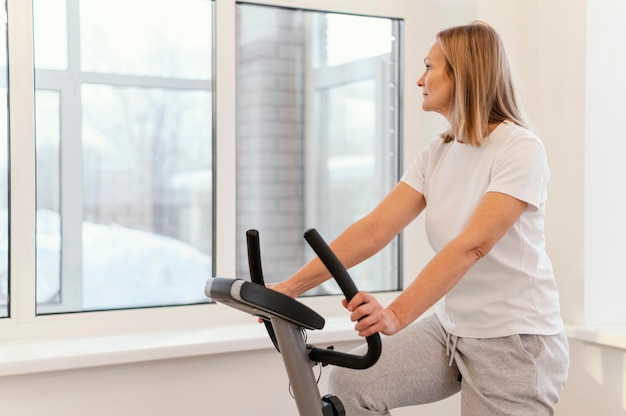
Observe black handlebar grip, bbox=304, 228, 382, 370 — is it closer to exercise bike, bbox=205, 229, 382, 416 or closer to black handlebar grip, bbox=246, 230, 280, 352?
exercise bike, bbox=205, 229, 382, 416

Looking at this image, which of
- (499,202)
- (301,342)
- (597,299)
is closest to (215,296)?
(301,342)

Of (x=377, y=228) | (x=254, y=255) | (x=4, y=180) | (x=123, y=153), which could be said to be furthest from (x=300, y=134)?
(x=254, y=255)

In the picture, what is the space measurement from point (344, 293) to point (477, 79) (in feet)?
2.38

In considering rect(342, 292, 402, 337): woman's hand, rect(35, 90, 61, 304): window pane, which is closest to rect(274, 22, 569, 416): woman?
rect(342, 292, 402, 337): woman's hand

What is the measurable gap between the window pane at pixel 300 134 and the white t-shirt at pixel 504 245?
1.36 meters

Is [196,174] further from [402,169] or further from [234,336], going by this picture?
[234,336]

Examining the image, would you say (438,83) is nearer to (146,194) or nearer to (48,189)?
(48,189)

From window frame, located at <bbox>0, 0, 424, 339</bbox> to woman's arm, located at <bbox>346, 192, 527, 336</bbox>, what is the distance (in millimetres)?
1185

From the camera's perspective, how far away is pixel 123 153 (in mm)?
3869

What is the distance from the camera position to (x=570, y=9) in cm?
276

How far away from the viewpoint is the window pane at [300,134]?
3.69m

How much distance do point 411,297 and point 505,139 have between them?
491 mm

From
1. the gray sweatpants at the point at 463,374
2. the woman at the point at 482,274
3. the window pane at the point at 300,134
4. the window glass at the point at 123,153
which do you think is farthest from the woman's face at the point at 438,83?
the window pane at the point at 300,134

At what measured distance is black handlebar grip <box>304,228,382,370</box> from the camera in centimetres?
150
